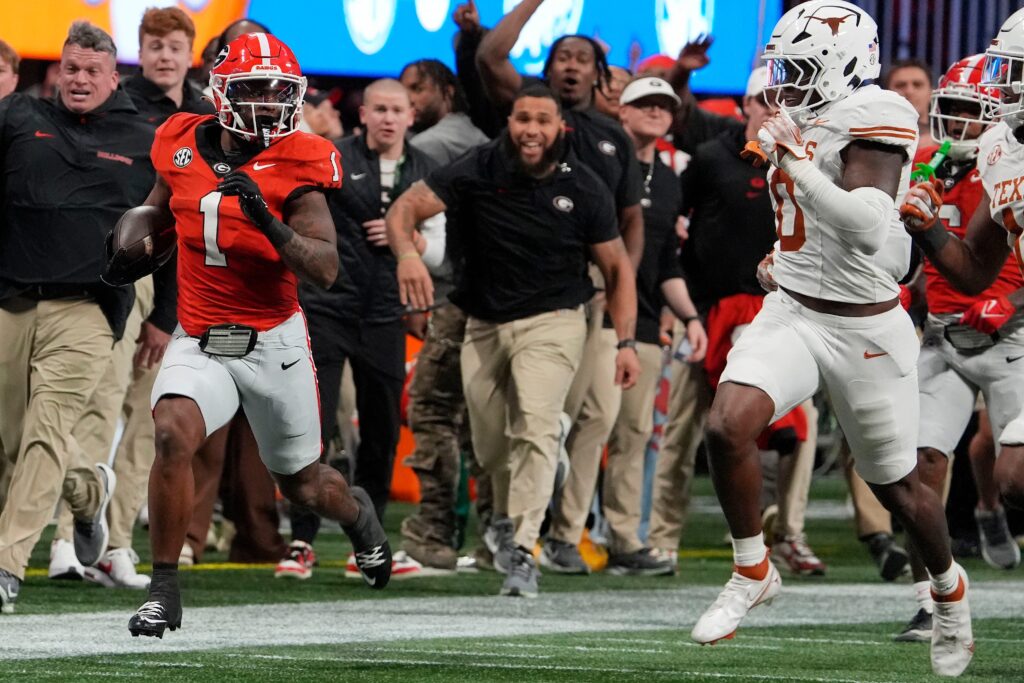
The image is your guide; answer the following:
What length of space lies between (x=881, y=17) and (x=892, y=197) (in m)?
12.1

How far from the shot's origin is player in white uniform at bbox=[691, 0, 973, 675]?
5.37 m

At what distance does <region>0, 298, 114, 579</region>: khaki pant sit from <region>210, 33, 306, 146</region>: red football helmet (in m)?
1.47

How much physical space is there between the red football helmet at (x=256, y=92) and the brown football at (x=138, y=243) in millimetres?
367

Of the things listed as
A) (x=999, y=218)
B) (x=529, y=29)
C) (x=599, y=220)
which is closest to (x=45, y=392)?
(x=599, y=220)

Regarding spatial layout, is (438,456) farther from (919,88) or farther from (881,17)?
(881,17)

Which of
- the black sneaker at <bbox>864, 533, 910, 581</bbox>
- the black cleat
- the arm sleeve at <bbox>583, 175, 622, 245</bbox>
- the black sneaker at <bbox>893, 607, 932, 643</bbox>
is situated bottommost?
the black sneaker at <bbox>864, 533, 910, 581</bbox>

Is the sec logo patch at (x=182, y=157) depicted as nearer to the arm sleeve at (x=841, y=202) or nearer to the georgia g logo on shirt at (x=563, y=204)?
the arm sleeve at (x=841, y=202)

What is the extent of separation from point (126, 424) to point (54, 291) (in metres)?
1.33

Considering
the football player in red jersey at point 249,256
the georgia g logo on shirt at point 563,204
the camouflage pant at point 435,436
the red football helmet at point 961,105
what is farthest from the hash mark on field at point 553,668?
the camouflage pant at point 435,436

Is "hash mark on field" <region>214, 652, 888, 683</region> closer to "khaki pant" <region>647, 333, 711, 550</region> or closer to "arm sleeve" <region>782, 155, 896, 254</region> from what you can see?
"arm sleeve" <region>782, 155, 896, 254</region>

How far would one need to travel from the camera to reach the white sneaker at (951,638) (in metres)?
5.44

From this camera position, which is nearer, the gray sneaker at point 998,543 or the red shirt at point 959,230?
the red shirt at point 959,230

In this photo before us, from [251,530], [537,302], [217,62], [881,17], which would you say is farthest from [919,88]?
[881,17]

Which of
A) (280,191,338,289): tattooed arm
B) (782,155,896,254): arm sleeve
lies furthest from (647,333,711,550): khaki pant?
(782,155,896,254): arm sleeve
